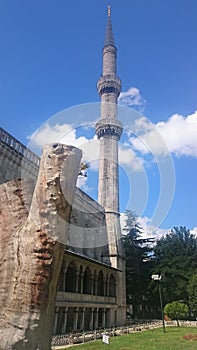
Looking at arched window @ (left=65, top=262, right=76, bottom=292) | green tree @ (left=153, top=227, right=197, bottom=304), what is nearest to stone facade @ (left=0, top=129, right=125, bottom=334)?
arched window @ (left=65, top=262, right=76, bottom=292)

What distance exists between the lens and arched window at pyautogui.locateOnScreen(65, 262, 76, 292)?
26.1m

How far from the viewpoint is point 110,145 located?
3975 centimetres

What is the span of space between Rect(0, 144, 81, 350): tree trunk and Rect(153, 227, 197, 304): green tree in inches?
1628

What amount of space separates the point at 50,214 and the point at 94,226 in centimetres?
3002

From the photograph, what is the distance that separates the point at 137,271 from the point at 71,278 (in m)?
20.1

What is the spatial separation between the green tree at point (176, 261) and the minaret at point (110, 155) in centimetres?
1067

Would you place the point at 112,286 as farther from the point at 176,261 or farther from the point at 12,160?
the point at 12,160

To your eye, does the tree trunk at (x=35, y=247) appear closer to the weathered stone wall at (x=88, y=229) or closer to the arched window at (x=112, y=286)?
the weathered stone wall at (x=88, y=229)

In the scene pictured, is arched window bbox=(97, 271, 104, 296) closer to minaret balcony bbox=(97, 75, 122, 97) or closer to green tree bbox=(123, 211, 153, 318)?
green tree bbox=(123, 211, 153, 318)

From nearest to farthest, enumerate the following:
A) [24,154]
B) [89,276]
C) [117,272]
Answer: [24,154]
[89,276]
[117,272]

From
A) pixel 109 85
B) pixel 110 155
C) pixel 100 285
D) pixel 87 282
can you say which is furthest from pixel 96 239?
pixel 109 85

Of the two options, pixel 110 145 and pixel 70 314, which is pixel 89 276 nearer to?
pixel 70 314

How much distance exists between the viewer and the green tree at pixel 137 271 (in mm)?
44344

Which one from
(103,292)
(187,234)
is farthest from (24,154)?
(187,234)
